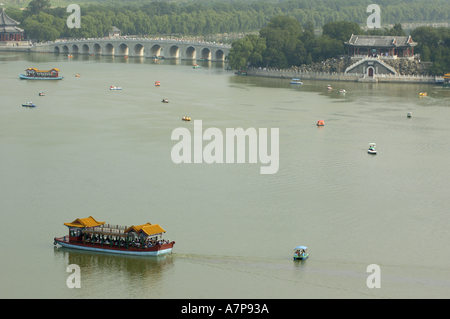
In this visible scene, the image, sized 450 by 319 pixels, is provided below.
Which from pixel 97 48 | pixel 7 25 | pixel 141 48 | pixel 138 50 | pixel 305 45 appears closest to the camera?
pixel 305 45

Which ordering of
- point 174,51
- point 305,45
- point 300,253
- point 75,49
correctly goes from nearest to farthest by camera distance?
point 300,253 < point 305,45 < point 174,51 < point 75,49

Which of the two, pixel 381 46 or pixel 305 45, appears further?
pixel 305 45

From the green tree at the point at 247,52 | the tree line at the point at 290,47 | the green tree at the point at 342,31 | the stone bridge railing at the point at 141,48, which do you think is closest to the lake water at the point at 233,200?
the tree line at the point at 290,47

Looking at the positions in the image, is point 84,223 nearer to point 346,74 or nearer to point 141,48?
point 346,74

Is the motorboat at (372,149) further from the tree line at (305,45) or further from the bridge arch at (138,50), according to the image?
the bridge arch at (138,50)

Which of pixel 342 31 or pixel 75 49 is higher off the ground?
pixel 342 31

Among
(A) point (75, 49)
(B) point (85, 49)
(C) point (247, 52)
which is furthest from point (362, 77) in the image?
(A) point (75, 49)
